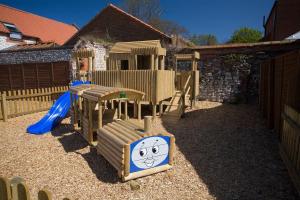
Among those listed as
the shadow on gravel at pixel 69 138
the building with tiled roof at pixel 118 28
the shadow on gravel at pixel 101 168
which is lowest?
the shadow on gravel at pixel 101 168

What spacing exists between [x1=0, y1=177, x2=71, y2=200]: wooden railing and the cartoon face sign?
242cm

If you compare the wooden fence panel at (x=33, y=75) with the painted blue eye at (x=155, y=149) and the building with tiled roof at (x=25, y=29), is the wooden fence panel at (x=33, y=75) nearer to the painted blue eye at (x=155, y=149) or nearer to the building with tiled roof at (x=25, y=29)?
the building with tiled roof at (x=25, y=29)

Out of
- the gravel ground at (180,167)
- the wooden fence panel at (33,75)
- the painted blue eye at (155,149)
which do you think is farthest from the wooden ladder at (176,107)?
the wooden fence panel at (33,75)

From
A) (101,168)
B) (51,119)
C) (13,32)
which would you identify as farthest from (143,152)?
(13,32)

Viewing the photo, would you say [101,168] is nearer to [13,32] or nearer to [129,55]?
[129,55]

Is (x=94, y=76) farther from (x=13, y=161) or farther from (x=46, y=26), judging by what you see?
(x=46, y=26)

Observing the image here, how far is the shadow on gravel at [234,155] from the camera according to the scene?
4.21 metres

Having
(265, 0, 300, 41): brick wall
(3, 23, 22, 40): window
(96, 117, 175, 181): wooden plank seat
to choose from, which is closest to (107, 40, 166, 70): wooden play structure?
(96, 117, 175, 181): wooden plank seat

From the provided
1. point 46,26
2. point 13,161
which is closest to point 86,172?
point 13,161

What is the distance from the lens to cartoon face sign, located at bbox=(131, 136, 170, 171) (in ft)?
15.2

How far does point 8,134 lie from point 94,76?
14.5 ft

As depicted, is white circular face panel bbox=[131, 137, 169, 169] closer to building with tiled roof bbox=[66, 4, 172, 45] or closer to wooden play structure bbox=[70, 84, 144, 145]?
wooden play structure bbox=[70, 84, 144, 145]

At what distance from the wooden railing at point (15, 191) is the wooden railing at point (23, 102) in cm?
842

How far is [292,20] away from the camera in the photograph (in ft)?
67.6
